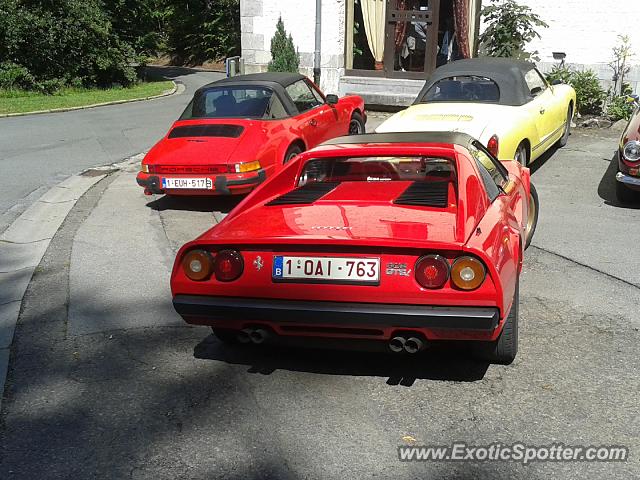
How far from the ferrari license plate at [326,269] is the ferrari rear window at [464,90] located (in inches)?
242

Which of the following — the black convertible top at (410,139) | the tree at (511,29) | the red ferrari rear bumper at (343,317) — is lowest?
the red ferrari rear bumper at (343,317)

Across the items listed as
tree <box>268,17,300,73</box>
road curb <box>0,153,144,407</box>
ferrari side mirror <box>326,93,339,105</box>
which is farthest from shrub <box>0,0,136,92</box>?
ferrari side mirror <box>326,93,339,105</box>

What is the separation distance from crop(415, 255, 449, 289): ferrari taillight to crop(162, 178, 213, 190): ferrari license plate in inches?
185

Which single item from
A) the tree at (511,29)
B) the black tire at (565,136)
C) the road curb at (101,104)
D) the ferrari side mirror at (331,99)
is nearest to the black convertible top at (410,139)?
the ferrari side mirror at (331,99)

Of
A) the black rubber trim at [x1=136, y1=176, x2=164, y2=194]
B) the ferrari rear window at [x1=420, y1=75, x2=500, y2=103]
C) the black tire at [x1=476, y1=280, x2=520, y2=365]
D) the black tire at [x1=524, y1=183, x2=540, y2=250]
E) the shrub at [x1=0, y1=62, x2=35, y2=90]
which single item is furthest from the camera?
the shrub at [x1=0, y1=62, x2=35, y2=90]

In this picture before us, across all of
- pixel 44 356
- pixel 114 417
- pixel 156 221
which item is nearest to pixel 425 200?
pixel 114 417

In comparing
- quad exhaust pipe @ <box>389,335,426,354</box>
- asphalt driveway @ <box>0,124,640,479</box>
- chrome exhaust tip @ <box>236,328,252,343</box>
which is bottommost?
asphalt driveway @ <box>0,124,640,479</box>

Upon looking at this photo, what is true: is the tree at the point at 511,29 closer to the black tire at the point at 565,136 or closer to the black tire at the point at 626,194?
the black tire at the point at 565,136

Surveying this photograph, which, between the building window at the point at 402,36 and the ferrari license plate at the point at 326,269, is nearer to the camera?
the ferrari license plate at the point at 326,269

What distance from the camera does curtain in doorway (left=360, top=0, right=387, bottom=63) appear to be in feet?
57.3

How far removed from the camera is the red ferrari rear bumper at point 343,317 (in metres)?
3.37

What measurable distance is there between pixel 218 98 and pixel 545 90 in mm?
4708

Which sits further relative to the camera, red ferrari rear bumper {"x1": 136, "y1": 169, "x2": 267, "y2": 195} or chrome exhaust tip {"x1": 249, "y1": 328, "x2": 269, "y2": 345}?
red ferrari rear bumper {"x1": 136, "y1": 169, "x2": 267, "y2": 195}

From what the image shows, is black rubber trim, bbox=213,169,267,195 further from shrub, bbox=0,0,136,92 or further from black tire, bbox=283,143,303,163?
shrub, bbox=0,0,136,92
